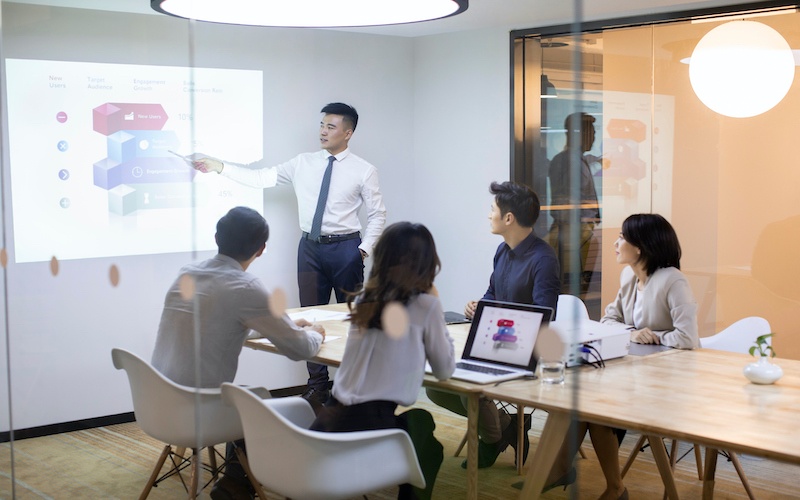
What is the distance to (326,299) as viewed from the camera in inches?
111

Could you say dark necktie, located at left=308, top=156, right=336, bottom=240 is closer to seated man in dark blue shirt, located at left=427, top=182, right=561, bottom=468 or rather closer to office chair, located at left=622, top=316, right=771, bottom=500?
seated man in dark blue shirt, located at left=427, top=182, right=561, bottom=468

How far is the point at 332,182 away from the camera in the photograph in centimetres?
293

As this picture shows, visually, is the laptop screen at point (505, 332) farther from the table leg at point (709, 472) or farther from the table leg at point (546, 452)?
the table leg at point (709, 472)

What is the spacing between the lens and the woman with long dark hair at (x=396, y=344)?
8.55 ft

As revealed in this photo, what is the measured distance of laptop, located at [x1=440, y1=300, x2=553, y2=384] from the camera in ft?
9.12

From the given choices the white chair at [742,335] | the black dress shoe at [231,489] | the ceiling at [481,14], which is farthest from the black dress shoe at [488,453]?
the white chair at [742,335]

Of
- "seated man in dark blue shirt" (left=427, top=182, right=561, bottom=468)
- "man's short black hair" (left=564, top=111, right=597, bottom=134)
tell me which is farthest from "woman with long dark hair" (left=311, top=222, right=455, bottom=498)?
"man's short black hair" (left=564, top=111, right=597, bottom=134)

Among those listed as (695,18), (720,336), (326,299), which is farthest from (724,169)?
(326,299)

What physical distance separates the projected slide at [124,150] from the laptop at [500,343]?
853mm

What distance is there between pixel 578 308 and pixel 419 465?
2.21 feet

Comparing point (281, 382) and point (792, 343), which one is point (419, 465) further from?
point (792, 343)

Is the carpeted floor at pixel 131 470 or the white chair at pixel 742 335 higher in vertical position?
the white chair at pixel 742 335

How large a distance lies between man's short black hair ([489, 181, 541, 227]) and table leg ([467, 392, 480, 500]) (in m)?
0.59

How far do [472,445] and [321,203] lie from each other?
0.93m
